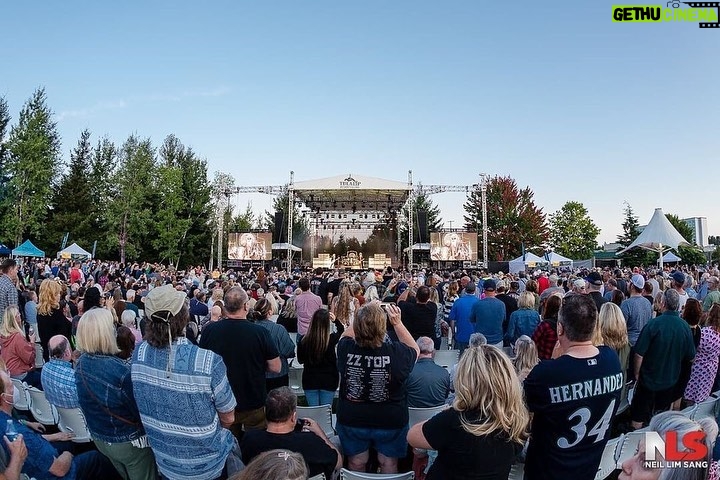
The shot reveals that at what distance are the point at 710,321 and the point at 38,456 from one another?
203 inches

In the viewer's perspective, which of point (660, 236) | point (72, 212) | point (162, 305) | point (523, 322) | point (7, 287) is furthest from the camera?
point (72, 212)

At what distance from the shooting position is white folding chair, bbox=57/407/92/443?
133 inches

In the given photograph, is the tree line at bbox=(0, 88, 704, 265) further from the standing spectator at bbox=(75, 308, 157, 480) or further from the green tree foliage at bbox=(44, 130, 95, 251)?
the standing spectator at bbox=(75, 308, 157, 480)

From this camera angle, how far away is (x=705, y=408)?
3.70 m

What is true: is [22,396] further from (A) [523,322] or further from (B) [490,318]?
(A) [523,322]

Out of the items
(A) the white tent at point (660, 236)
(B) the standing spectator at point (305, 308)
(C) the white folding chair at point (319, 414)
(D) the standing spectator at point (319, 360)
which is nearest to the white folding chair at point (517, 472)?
(C) the white folding chair at point (319, 414)

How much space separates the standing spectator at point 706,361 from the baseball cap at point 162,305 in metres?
4.44

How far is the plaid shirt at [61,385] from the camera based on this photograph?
3.32 meters

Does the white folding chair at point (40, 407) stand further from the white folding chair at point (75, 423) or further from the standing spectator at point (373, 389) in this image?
the standing spectator at point (373, 389)

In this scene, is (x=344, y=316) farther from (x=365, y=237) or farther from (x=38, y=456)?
(x=365, y=237)

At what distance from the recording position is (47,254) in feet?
97.5

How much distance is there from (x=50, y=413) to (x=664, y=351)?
5.38m

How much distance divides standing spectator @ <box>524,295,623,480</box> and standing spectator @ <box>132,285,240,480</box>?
1548 mm

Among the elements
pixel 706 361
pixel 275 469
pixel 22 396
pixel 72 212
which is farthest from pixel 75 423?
pixel 72 212
